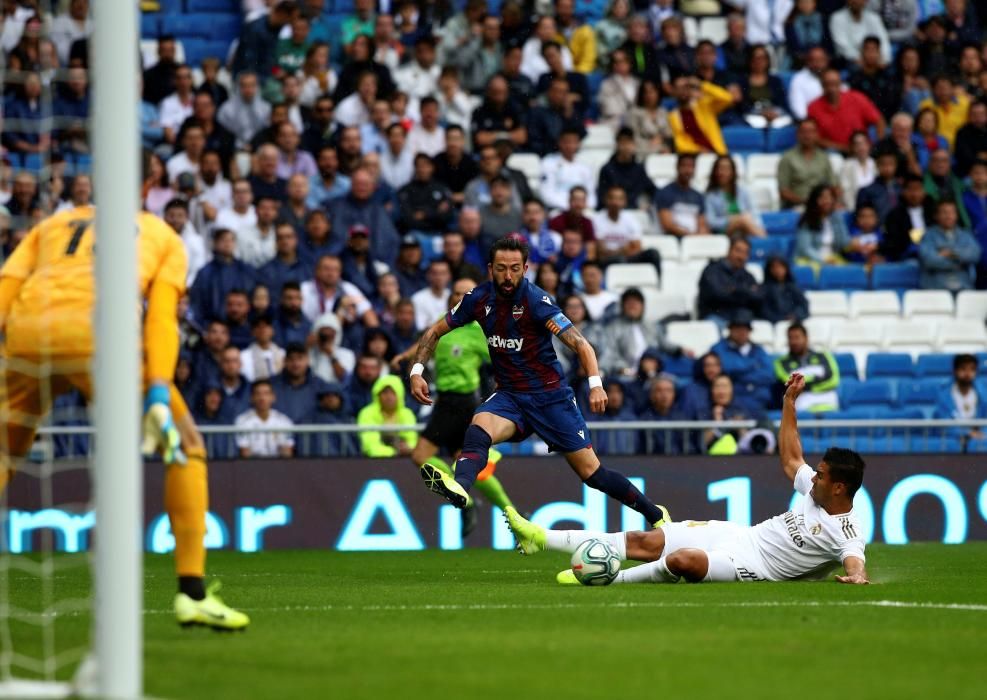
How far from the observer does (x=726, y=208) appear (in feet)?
66.1

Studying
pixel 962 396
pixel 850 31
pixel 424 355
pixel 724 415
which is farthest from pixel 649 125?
pixel 424 355

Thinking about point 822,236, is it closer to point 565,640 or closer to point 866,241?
point 866,241

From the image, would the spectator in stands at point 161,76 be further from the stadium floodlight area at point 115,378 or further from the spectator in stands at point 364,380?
the stadium floodlight area at point 115,378

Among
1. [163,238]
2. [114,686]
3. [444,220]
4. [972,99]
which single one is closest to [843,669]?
[114,686]

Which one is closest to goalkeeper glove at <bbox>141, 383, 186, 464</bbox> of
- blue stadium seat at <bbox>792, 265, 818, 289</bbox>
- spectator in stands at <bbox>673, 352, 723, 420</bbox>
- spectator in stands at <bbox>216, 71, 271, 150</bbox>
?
spectator in stands at <bbox>673, 352, 723, 420</bbox>

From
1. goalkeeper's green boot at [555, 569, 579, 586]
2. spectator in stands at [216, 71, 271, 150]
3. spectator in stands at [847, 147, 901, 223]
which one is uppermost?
spectator in stands at [216, 71, 271, 150]

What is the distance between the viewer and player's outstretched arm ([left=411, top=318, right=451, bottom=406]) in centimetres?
1172

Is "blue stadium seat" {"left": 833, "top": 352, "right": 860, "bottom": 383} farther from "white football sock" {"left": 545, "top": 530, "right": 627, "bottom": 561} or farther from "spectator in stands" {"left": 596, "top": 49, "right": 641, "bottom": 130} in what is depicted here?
"white football sock" {"left": 545, "top": 530, "right": 627, "bottom": 561}

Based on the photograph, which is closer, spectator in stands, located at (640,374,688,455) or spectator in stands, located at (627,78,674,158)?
spectator in stands, located at (640,374,688,455)

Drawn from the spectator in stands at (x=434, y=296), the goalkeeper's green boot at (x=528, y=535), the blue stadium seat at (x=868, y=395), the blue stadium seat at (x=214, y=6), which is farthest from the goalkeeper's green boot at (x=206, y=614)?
the blue stadium seat at (x=214, y=6)

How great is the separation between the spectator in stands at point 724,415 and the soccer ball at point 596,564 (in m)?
6.00

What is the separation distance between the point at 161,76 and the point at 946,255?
924 cm

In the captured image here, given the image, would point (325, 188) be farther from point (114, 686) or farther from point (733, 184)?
point (114, 686)

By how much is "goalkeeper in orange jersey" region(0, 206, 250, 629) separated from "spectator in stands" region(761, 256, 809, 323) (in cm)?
1220
